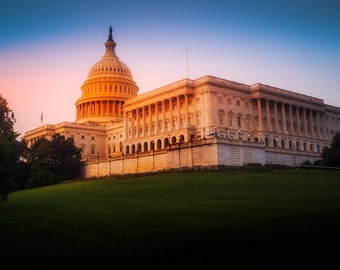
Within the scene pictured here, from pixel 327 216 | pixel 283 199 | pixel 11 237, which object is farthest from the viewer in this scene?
pixel 283 199

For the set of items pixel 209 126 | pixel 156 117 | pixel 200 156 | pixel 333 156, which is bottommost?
pixel 333 156

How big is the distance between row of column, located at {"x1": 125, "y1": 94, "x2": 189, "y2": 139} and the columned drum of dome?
29.4 m

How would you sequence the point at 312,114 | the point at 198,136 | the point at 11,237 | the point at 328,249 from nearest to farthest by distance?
the point at 328,249 → the point at 11,237 → the point at 198,136 → the point at 312,114

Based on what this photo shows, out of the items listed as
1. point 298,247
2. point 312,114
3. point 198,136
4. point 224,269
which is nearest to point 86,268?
point 224,269

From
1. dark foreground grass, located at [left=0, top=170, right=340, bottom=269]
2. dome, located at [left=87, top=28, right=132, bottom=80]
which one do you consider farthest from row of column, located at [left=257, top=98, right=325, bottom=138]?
dark foreground grass, located at [left=0, top=170, right=340, bottom=269]

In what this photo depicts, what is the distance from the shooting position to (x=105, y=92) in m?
150

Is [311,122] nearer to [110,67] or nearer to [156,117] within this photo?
[156,117]

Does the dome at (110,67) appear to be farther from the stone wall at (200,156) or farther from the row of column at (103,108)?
the stone wall at (200,156)

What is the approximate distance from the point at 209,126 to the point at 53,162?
115 feet

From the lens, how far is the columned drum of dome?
488 feet

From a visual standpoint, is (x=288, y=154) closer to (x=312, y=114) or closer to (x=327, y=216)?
(x=312, y=114)

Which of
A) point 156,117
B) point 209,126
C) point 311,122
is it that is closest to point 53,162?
point 156,117

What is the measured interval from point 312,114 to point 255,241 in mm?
106337

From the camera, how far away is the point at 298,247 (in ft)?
46.7
